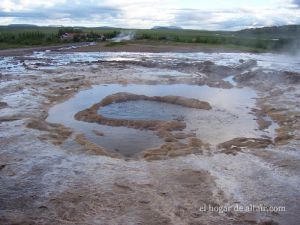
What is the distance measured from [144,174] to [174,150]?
1777mm

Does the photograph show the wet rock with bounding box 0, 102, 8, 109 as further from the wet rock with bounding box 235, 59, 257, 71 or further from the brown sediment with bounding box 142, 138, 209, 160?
the wet rock with bounding box 235, 59, 257, 71

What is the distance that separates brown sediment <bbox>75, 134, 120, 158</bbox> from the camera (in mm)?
10184

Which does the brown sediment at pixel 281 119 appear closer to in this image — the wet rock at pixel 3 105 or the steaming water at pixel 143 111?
the steaming water at pixel 143 111

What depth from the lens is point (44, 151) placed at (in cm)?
1029

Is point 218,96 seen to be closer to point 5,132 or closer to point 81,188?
point 5,132

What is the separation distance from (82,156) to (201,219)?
4.00 meters

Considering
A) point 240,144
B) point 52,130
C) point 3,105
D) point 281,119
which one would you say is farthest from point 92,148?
point 281,119

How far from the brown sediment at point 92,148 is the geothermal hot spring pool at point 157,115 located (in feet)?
0.95

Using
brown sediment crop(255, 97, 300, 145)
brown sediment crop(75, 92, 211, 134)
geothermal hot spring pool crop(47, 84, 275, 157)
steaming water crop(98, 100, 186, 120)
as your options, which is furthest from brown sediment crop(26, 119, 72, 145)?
brown sediment crop(255, 97, 300, 145)

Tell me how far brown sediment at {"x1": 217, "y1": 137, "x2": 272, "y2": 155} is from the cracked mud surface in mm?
27

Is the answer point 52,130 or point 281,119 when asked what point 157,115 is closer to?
point 52,130

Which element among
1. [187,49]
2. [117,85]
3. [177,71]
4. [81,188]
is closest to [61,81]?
[117,85]

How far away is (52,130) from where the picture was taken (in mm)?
12156

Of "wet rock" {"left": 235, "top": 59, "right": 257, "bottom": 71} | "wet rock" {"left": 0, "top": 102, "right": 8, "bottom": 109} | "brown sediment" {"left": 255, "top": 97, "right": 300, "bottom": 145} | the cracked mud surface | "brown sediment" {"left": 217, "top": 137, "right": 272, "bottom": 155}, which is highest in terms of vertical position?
"wet rock" {"left": 235, "top": 59, "right": 257, "bottom": 71}
